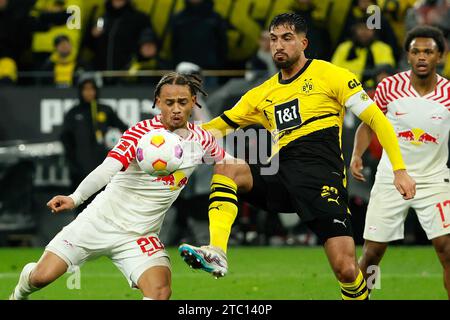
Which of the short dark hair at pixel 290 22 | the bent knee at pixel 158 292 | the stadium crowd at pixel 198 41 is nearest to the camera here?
the bent knee at pixel 158 292

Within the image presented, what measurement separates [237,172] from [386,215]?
71.0 inches

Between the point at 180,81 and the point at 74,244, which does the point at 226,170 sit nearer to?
the point at 180,81

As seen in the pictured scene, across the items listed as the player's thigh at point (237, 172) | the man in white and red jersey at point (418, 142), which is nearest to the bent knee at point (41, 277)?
the player's thigh at point (237, 172)

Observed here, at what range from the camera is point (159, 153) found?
282 inches

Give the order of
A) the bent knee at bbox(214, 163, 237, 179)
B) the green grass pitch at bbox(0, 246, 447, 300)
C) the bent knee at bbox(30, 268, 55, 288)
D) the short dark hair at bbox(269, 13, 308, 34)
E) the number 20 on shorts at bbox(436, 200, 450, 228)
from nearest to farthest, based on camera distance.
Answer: the bent knee at bbox(30, 268, 55, 288)
the bent knee at bbox(214, 163, 237, 179)
the short dark hair at bbox(269, 13, 308, 34)
the number 20 on shorts at bbox(436, 200, 450, 228)
the green grass pitch at bbox(0, 246, 447, 300)

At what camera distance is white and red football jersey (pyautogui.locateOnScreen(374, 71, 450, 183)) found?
8.87 m

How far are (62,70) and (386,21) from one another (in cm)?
414

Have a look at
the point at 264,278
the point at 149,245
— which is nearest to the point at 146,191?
the point at 149,245

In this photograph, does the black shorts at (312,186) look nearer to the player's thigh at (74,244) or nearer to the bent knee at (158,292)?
the bent knee at (158,292)

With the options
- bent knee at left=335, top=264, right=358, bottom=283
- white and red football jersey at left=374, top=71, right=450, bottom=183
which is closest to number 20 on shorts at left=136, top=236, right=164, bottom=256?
bent knee at left=335, top=264, right=358, bottom=283

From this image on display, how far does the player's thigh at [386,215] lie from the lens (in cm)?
888

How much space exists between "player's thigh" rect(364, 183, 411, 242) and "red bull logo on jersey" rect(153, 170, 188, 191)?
76.1 inches

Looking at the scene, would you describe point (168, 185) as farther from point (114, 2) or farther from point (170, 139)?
point (114, 2)

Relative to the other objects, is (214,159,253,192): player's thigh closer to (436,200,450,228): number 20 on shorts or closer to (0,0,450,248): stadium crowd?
(436,200,450,228): number 20 on shorts
